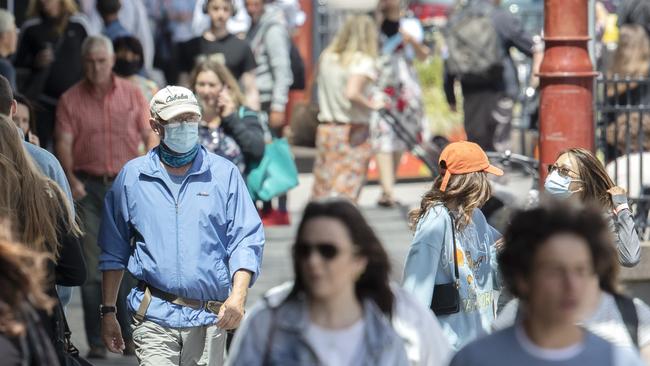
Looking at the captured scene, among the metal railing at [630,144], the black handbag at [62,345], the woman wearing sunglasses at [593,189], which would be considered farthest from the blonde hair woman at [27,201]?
the metal railing at [630,144]

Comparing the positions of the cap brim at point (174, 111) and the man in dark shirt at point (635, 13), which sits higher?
the cap brim at point (174, 111)

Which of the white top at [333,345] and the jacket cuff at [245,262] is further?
the jacket cuff at [245,262]

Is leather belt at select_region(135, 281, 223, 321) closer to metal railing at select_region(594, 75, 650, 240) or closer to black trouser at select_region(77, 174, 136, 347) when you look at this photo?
black trouser at select_region(77, 174, 136, 347)

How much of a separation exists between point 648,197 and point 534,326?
5785 mm

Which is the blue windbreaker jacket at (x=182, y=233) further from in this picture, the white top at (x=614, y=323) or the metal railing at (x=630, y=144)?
the metal railing at (x=630, y=144)

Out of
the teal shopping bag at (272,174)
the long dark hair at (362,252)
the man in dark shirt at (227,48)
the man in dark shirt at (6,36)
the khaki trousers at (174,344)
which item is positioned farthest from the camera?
the man in dark shirt at (6,36)

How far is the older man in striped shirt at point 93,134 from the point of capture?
9.86 m

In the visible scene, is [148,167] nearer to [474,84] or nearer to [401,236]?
[401,236]

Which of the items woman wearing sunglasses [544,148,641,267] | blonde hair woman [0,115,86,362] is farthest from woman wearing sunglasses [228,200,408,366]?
woman wearing sunglasses [544,148,641,267]

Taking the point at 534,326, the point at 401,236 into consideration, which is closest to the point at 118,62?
the point at 401,236

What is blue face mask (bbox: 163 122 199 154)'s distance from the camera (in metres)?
6.86

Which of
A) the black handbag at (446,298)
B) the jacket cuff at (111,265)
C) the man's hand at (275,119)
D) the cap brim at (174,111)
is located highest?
the cap brim at (174,111)

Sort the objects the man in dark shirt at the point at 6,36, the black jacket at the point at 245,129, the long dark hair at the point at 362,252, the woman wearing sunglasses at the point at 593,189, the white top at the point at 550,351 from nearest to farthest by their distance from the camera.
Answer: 1. the white top at the point at 550,351
2. the long dark hair at the point at 362,252
3. the woman wearing sunglasses at the point at 593,189
4. the black jacket at the point at 245,129
5. the man in dark shirt at the point at 6,36

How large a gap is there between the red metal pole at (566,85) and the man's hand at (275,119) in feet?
13.3
